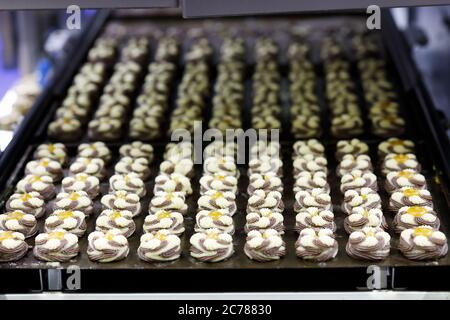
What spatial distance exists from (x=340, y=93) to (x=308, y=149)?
2.20 ft

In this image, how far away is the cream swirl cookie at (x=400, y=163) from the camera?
349cm

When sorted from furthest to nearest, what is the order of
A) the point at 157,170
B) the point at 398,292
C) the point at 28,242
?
the point at 157,170 → the point at 28,242 → the point at 398,292

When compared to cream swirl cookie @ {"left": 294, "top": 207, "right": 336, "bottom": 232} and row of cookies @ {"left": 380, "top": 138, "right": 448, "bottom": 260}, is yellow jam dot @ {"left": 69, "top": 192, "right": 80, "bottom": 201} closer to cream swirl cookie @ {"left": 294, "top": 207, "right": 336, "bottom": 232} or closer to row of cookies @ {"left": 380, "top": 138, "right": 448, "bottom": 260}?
cream swirl cookie @ {"left": 294, "top": 207, "right": 336, "bottom": 232}

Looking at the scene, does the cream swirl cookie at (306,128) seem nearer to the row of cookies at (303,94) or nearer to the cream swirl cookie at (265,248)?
the row of cookies at (303,94)

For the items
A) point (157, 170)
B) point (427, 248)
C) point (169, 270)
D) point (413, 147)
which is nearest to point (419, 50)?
point (413, 147)

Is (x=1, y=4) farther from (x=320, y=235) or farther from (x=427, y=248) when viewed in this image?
(x=427, y=248)

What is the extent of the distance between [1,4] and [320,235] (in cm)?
128

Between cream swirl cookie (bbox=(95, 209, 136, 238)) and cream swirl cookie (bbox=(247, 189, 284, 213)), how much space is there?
0.44 meters

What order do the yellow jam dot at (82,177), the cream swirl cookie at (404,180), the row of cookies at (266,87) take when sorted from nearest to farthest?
the cream swirl cookie at (404,180) < the yellow jam dot at (82,177) < the row of cookies at (266,87)

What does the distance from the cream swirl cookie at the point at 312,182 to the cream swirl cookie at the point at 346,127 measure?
51 centimetres

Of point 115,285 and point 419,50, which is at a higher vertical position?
point 419,50

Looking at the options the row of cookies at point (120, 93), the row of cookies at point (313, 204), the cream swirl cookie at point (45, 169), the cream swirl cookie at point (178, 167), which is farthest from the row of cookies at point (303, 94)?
the cream swirl cookie at point (45, 169)

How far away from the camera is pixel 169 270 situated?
2.87 metres

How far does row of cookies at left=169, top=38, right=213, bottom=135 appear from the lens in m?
4.07
